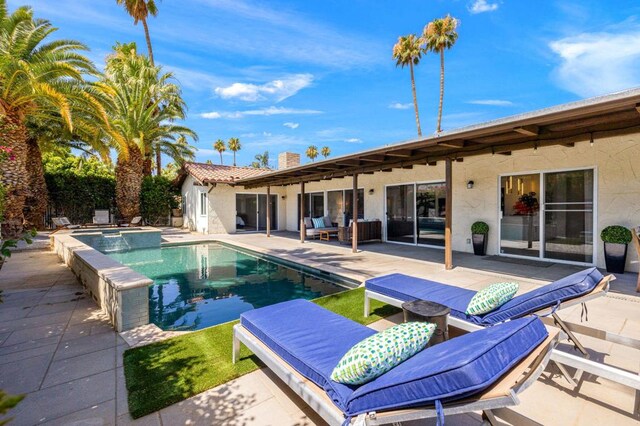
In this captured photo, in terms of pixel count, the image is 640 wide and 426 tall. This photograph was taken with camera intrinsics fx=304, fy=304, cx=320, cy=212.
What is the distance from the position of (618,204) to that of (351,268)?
673 cm

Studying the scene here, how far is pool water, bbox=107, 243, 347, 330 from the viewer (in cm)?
579

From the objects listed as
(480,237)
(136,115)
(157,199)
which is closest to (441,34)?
(480,237)

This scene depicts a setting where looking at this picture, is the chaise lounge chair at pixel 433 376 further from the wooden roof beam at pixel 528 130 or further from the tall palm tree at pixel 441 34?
the tall palm tree at pixel 441 34

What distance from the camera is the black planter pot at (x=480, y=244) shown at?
32.0 feet

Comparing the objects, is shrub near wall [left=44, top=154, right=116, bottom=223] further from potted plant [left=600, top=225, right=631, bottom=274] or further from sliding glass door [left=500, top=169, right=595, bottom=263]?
Answer: potted plant [left=600, top=225, right=631, bottom=274]

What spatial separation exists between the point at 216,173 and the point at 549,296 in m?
17.5

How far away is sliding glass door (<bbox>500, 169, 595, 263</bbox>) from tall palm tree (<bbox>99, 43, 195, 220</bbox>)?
16566 millimetres

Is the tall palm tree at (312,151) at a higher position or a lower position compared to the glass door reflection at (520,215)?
higher

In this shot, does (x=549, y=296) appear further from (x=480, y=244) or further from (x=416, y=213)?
(x=416, y=213)

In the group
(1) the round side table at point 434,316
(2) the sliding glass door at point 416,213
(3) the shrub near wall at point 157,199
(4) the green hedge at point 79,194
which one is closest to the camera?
(1) the round side table at point 434,316

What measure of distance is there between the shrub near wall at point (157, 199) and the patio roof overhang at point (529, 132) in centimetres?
1514

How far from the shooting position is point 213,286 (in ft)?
25.0

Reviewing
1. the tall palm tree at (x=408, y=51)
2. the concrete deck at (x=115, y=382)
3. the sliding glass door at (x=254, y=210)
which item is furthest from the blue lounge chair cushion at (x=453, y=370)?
the tall palm tree at (x=408, y=51)

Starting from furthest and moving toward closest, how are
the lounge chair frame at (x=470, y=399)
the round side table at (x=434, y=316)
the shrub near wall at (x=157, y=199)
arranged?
the shrub near wall at (x=157, y=199) < the round side table at (x=434, y=316) < the lounge chair frame at (x=470, y=399)
